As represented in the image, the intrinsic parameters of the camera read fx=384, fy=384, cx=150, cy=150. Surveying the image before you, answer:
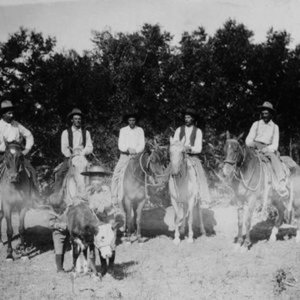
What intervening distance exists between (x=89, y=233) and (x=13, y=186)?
132 inches

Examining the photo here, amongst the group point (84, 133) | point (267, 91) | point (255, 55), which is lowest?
point (84, 133)

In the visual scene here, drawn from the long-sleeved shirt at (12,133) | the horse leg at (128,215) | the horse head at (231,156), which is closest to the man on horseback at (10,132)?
the long-sleeved shirt at (12,133)

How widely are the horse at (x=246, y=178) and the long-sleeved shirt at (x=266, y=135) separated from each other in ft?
2.50

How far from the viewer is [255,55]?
28375mm

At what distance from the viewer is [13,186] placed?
8508 millimetres

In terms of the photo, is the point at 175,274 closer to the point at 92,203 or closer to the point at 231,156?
the point at 92,203

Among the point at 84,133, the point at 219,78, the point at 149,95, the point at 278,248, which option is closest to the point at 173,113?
the point at 149,95

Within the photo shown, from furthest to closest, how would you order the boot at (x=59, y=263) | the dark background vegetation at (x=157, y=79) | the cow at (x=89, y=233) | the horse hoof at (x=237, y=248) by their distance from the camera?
the dark background vegetation at (x=157, y=79) < the horse hoof at (x=237, y=248) < the boot at (x=59, y=263) < the cow at (x=89, y=233)

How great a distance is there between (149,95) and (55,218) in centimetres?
1966

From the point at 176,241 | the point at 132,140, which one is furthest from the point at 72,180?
the point at 176,241

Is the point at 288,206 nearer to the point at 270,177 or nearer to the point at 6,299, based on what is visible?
the point at 270,177

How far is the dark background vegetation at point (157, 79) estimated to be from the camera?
2056cm

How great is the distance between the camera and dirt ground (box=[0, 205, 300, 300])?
5.84 meters

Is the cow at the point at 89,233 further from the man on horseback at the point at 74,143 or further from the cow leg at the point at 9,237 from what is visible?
the man on horseback at the point at 74,143
